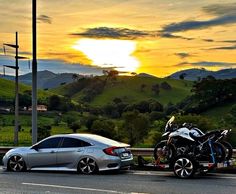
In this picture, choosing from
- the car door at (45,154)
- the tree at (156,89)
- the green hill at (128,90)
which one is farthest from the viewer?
the tree at (156,89)

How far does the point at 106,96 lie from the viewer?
172 metres

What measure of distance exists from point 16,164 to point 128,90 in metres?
162

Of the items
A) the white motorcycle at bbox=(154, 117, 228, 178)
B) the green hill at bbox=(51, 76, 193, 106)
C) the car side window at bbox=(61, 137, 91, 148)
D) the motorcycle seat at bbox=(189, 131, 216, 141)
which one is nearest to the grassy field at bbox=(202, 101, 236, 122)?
the green hill at bbox=(51, 76, 193, 106)

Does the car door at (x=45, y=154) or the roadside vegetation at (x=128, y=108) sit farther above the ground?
the roadside vegetation at (x=128, y=108)

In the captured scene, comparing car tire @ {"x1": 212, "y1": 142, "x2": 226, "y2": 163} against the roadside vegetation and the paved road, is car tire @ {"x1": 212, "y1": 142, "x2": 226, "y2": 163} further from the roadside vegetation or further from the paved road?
the roadside vegetation

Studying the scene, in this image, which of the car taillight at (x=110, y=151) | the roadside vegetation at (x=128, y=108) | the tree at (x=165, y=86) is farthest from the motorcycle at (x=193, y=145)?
the tree at (x=165, y=86)

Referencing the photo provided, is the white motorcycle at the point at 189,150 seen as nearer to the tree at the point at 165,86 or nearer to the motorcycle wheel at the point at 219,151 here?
the motorcycle wheel at the point at 219,151

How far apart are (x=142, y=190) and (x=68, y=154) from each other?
15.0ft

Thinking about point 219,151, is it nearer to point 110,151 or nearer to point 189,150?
point 189,150

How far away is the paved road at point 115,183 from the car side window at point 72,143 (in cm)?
93

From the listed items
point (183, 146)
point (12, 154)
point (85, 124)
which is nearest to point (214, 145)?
point (183, 146)

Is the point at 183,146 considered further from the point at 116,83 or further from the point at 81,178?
the point at 116,83

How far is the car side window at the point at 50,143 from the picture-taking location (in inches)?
685

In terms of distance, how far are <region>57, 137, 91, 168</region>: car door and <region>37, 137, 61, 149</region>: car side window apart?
0.84ft
